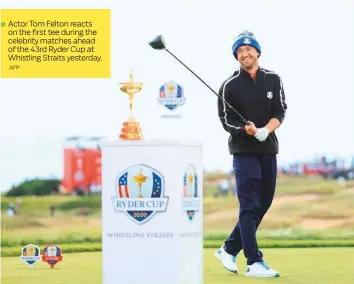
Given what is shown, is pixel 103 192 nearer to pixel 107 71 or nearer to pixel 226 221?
pixel 107 71

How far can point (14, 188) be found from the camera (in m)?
10.0

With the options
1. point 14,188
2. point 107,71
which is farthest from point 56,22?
point 14,188

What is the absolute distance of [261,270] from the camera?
8.22 metres

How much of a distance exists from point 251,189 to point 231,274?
0.70 metres

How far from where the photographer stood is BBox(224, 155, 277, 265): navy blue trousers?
8250 millimetres

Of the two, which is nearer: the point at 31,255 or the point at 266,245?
the point at 31,255

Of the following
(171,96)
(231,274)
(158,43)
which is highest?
(158,43)

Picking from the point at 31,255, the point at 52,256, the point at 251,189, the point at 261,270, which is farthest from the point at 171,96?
the point at 31,255

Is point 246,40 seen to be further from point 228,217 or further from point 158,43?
point 228,217

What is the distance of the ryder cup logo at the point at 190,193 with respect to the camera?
682 cm
